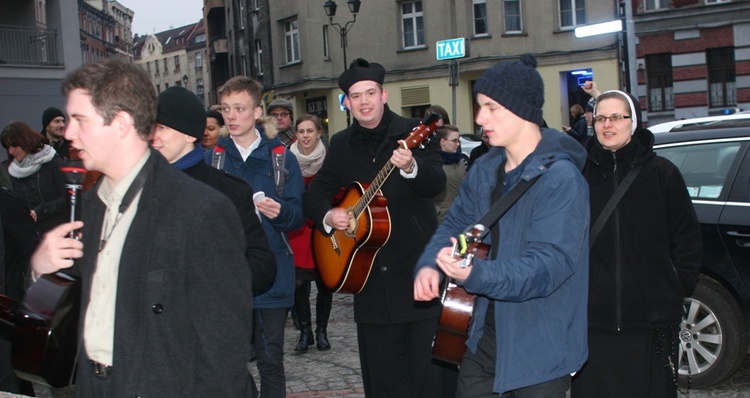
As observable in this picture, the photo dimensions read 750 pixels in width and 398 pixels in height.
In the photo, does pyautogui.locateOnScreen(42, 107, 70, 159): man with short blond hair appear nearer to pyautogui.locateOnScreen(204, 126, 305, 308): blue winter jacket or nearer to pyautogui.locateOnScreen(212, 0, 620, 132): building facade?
pyautogui.locateOnScreen(204, 126, 305, 308): blue winter jacket

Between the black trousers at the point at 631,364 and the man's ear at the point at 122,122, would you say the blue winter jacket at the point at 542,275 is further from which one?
the man's ear at the point at 122,122

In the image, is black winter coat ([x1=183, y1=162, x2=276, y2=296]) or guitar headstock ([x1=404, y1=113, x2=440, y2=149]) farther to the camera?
guitar headstock ([x1=404, y1=113, x2=440, y2=149])

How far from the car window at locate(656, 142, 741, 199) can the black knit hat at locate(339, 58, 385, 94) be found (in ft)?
8.94

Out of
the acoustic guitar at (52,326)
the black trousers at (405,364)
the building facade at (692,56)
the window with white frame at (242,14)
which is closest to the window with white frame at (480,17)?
the building facade at (692,56)

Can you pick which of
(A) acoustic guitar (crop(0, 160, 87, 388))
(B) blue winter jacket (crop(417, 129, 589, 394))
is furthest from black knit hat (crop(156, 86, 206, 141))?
(B) blue winter jacket (crop(417, 129, 589, 394))

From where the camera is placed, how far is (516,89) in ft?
10.8

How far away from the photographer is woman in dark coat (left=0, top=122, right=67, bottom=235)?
7488 mm

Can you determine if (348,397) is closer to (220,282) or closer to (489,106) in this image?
(489,106)

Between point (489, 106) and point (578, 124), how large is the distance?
9994mm

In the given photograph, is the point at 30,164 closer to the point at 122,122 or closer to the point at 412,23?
the point at 122,122

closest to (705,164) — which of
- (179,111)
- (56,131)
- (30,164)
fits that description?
(179,111)

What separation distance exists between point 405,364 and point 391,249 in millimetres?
633

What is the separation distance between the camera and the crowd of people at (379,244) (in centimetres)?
239

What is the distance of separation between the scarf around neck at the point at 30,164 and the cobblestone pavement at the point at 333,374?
2005 mm
